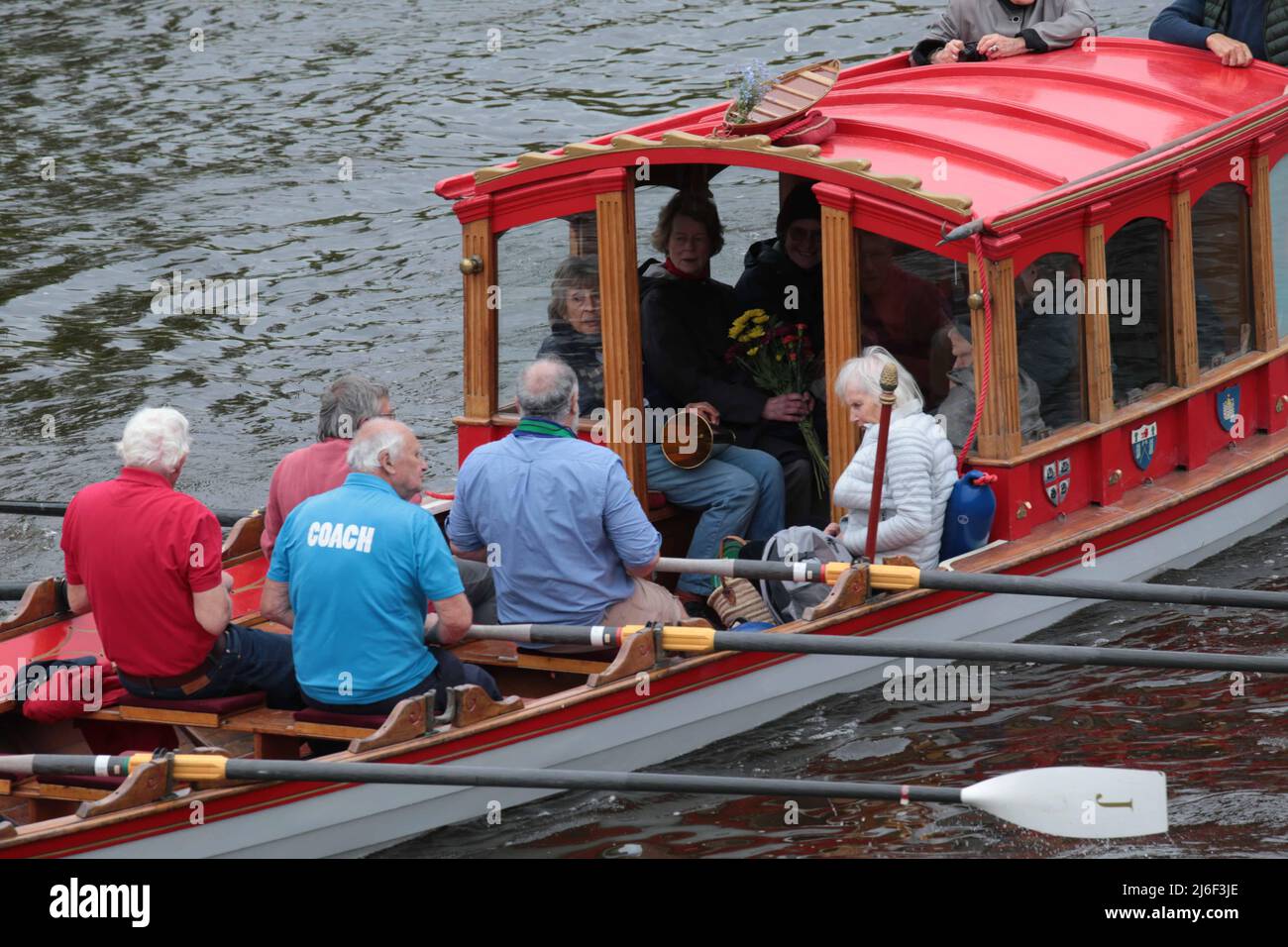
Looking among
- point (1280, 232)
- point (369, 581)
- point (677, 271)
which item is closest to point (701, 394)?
point (677, 271)

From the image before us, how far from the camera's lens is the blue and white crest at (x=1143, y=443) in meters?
9.19

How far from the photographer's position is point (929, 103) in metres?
9.60

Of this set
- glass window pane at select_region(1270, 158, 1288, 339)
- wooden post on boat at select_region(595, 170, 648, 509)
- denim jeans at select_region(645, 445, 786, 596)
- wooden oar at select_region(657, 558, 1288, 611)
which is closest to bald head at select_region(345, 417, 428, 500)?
wooden oar at select_region(657, 558, 1288, 611)

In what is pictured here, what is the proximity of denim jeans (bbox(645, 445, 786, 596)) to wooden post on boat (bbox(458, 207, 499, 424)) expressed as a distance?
90cm

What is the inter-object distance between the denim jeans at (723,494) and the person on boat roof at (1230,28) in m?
3.74

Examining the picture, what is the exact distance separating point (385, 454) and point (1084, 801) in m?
3.00

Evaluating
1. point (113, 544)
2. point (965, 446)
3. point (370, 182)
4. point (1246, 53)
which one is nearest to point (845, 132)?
point (965, 446)

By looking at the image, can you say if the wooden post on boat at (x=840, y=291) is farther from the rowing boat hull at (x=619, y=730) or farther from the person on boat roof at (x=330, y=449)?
the person on boat roof at (x=330, y=449)

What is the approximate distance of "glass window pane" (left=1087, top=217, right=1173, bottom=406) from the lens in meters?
8.96

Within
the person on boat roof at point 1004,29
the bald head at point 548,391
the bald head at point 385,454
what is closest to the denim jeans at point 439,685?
the bald head at point 385,454

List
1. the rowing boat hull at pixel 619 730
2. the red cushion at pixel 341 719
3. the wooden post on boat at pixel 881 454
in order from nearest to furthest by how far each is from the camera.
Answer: the rowing boat hull at pixel 619 730 < the red cushion at pixel 341 719 < the wooden post on boat at pixel 881 454

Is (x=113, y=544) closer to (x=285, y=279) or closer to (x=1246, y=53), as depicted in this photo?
(x=1246, y=53)

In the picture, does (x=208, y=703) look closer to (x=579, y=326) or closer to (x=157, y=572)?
(x=157, y=572)

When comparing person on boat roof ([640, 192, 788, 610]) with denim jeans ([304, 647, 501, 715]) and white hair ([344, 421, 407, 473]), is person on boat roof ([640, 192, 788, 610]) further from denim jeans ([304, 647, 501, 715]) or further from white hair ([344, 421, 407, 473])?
white hair ([344, 421, 407, 473])
